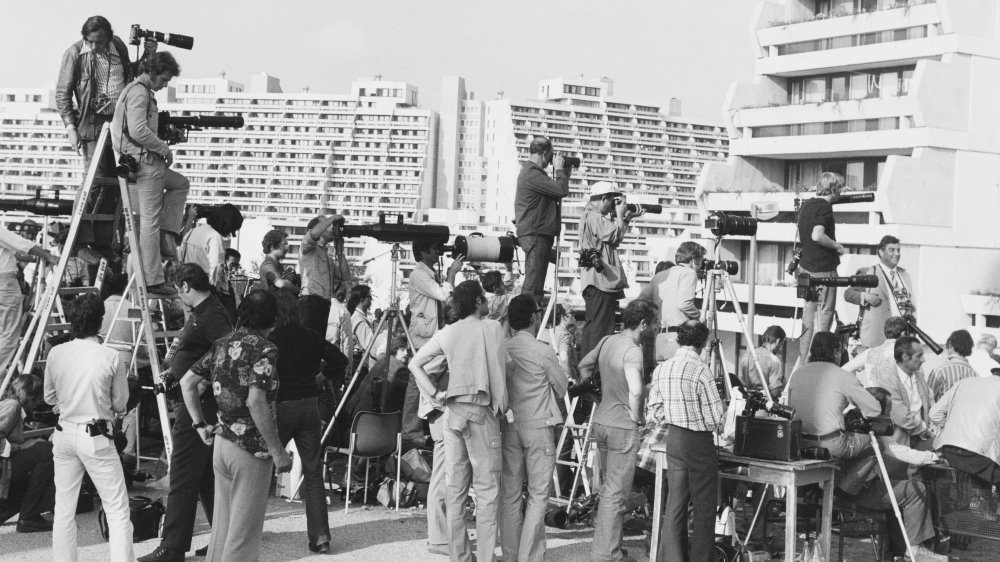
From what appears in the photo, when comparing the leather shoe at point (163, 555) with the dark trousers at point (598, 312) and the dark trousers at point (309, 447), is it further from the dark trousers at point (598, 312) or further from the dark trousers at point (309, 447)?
the dark trousers at point (598, 312)

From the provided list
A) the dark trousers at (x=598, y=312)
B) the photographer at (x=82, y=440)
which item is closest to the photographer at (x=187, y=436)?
the photographer at (x=82, y=440)

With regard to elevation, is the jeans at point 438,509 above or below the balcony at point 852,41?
below

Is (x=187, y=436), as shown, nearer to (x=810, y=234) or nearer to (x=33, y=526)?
(x=33, y=526)

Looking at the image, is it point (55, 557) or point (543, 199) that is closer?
point (55, 557)

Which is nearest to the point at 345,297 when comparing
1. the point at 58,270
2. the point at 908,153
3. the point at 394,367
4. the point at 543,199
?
the point at 394,367

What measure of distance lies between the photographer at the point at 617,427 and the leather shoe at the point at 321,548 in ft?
6.12

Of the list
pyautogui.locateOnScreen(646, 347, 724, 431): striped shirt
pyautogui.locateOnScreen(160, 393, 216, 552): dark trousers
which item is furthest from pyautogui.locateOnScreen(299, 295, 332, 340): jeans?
pyautogui.locateOnScreen(646, 347, 724, 431): striped shirt

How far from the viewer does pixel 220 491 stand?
6.55 meters

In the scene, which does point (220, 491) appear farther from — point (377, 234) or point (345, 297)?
point (345, 297)

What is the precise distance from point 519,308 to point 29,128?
671 feet

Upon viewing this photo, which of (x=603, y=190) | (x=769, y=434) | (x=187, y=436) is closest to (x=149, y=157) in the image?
(x=187, y=436)

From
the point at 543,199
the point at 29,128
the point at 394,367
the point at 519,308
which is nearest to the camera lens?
the point at 519,308

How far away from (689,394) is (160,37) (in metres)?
5.02

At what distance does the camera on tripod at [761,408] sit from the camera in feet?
24.8
